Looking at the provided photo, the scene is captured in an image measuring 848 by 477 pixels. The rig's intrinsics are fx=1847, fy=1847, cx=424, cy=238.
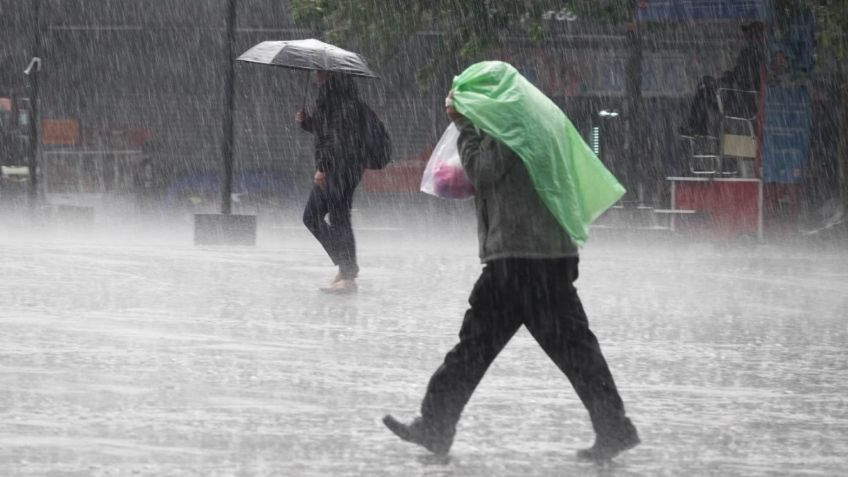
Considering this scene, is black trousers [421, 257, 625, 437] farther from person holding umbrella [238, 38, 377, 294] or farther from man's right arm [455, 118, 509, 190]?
person holding umbrella [238, 38, 377, 294]

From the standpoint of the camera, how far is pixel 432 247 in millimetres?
21031

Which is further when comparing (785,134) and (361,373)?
(785,134)

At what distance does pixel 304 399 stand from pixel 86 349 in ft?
7.24

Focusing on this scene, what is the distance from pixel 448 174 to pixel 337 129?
6.88 metres

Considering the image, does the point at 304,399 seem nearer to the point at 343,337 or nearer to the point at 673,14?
the point at 343,337

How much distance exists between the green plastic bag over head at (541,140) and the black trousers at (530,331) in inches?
8.8

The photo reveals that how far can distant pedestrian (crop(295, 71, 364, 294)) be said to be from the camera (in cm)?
1427

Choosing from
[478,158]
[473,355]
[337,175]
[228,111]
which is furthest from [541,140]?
[228,111]

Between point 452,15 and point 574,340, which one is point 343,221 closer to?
point 574,340

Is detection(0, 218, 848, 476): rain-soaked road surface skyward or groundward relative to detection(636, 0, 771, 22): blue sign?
groundward

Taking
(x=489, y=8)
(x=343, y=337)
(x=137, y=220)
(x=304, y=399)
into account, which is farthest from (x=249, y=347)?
(x=137, y=220)

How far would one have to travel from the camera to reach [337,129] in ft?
47.0

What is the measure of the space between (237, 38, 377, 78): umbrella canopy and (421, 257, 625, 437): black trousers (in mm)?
7570

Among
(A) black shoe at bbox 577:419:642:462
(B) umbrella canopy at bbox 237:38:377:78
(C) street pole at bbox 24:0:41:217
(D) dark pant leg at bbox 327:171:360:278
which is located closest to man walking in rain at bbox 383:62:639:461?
(A) black shoe at bbox 577:419:642:462
